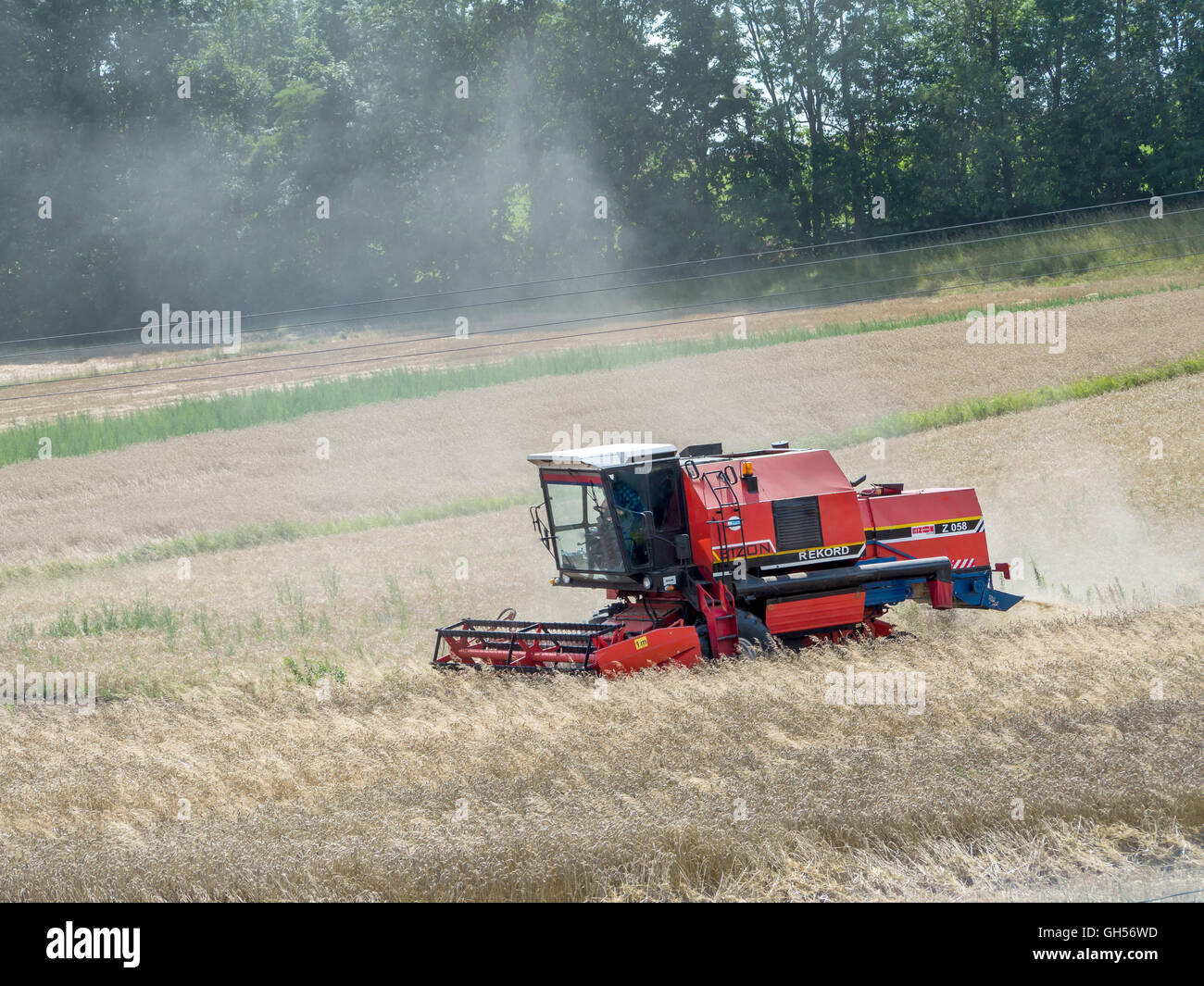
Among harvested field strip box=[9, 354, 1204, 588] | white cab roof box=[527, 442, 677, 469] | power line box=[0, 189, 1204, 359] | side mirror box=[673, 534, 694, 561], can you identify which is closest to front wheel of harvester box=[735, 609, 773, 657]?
side mirror box=[673, 534, 694, 561]

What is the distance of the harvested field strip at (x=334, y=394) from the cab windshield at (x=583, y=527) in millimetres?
18093

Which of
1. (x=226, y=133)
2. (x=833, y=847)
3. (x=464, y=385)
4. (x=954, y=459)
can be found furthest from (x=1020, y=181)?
(x=833, y=847)

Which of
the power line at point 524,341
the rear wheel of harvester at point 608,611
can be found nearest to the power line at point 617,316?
the power line at point 524,341

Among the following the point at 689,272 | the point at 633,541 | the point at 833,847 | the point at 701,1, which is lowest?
the point at 833,847

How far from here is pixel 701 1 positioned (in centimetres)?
5059

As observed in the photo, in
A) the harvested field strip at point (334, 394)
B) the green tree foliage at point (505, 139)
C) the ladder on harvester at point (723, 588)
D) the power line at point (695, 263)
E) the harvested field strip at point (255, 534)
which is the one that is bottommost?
the harvested field strip at point (255, 534)

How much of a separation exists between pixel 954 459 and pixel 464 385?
46.5 feet

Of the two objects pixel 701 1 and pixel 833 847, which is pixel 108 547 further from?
pixel 701 1

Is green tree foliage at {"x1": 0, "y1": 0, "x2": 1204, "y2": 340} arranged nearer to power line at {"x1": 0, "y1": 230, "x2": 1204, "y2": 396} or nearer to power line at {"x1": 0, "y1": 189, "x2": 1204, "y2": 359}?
power line at {"x1": 0, "y1": 189, "x2": 1204, "y2": 359}

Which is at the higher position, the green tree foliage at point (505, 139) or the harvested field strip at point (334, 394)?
the green tree foliage at point (505, 139)

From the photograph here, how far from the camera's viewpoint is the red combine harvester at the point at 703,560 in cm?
1015

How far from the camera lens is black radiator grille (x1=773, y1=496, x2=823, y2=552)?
10.5 metres

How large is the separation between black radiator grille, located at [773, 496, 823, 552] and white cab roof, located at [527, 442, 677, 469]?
1.13 m

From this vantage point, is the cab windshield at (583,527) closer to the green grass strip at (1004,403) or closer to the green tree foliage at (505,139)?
the green grass strip at (1004,403)
